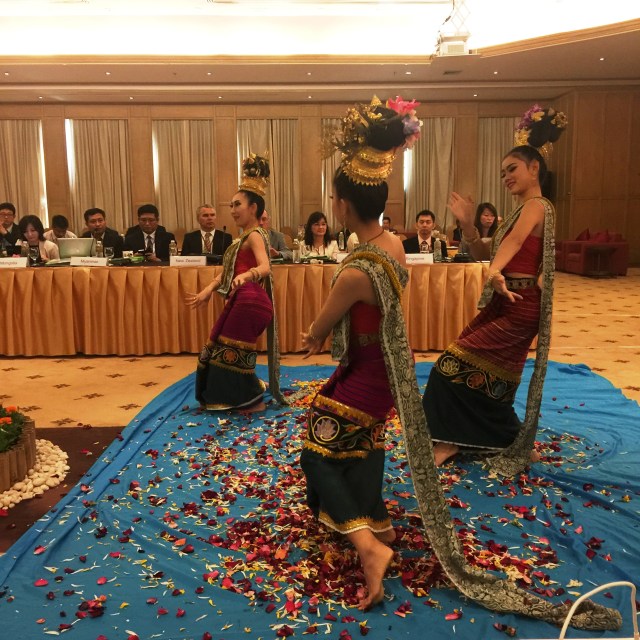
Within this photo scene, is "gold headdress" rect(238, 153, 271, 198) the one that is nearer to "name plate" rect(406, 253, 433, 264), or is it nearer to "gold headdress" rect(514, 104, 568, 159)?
"gold headdress" rect(514, 104, 568, 159)

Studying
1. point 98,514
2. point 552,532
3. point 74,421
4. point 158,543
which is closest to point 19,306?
point 74,421

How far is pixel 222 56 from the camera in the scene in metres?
9.34

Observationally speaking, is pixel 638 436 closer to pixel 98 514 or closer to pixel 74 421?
pixel 98 514

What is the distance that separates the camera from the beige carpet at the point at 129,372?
4.19 m

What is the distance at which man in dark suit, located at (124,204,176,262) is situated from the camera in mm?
6359

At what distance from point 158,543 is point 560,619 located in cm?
139

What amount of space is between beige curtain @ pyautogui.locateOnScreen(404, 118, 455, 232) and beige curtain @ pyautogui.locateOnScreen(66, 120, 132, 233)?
18.5 feet

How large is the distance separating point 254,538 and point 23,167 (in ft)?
40.1

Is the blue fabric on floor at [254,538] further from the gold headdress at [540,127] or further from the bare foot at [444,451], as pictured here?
the gold headdress at [540,127]

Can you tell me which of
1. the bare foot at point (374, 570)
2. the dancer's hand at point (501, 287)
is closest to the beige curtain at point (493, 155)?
the dancer's hand at point (501, 287)

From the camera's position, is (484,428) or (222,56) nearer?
(484,428)

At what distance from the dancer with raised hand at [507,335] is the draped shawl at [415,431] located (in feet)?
3.35

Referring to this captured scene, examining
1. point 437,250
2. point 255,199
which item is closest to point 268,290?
point 255,199

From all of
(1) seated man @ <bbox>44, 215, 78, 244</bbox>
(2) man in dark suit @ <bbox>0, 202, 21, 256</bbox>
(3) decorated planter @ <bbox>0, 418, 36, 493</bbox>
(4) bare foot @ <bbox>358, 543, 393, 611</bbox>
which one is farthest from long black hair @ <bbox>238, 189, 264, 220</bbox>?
(1) seated man @ <bbox>44, 215, 78, 244</bbox>
